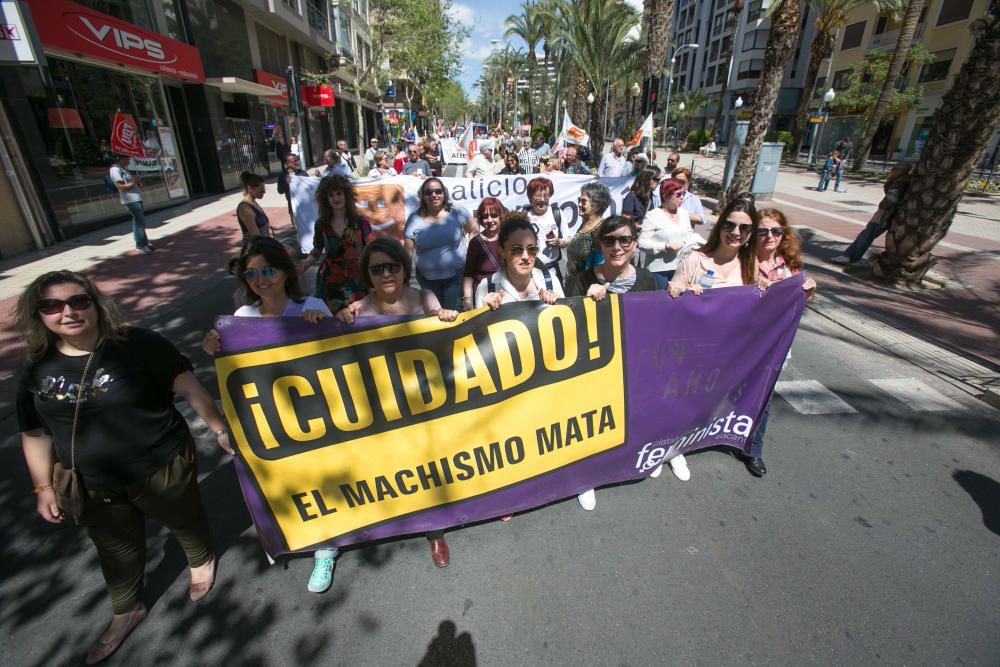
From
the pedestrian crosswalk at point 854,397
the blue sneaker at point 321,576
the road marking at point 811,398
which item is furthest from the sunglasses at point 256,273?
the pedestrian crosswalk at point 854,397

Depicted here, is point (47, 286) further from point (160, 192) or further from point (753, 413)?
point (160, 192)

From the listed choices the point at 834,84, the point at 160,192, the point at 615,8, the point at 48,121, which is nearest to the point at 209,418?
the point at 48,121

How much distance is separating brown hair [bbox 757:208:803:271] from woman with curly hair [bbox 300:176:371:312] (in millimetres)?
3355

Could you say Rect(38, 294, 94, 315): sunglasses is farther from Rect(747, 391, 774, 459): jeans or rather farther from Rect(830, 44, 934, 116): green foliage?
Rect(830, 44, 934, 116): green foliage

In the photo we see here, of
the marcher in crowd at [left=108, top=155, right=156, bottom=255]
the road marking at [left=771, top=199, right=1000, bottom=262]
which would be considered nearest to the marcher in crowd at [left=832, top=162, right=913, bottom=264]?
the road marking at [left=771, top=199, right=1000, bottom=262]

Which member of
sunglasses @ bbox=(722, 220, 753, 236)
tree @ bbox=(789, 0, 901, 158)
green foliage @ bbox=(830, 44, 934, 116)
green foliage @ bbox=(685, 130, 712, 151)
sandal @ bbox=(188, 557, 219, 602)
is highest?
tree @ bbox=(789, 0, 901, 158)

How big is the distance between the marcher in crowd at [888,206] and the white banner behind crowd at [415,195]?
4.56m

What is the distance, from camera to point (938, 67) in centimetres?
3212

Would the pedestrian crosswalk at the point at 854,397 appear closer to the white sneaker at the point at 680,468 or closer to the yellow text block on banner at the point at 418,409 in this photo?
the white sneaker at the point at 680,468

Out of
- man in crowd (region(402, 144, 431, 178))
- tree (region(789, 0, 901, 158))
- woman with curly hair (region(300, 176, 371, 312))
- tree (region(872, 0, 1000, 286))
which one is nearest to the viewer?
woman with curly hair (region(300, 176, 371, 312))

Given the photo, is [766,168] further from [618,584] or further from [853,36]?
[853,36]

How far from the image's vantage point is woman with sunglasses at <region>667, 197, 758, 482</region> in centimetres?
309

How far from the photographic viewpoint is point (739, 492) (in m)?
3.24

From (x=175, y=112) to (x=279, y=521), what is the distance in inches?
678
